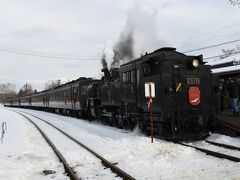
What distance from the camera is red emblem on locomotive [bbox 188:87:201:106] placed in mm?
13070

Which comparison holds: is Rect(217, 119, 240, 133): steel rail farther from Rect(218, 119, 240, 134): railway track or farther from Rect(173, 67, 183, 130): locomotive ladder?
Rect(173, 67, 183, 130): locomotive ladder

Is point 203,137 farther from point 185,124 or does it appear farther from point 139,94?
point 139,94

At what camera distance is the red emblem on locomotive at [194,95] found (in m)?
13.1

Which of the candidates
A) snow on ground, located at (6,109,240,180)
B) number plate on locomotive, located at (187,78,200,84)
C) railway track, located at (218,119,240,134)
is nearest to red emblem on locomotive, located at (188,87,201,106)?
number plate on locomotive, located at (187,78,200,84)

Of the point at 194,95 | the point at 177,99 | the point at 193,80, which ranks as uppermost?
the point at 193,80

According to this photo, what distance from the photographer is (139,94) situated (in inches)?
581

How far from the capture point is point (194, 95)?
13.1 m

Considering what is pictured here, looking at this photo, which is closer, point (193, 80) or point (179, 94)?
point (179, 94)

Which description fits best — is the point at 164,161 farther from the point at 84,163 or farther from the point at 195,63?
the point at 195,63

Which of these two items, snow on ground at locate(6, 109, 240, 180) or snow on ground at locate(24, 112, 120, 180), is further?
snow on ground at locate(24, 112, 120, 180)

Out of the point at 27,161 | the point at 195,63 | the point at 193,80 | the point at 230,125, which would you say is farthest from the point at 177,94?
the point at 27,161

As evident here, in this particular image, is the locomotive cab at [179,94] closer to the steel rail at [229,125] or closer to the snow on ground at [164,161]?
the snow on ground at [164,161]

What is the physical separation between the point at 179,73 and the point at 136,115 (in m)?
3.30

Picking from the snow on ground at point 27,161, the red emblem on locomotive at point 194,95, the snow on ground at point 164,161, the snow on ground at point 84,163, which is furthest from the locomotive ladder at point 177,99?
the snow on ground at point 27,161
